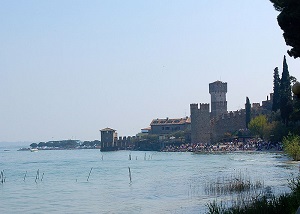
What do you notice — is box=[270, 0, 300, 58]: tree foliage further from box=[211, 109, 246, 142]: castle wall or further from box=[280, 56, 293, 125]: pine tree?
box=[211, 109, 246, 142]: castle wall

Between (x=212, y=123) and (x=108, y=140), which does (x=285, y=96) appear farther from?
(x=108, y=140)

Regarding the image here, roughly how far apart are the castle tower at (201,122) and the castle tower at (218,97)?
49.1 feet

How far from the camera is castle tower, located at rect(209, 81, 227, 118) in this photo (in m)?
96.2

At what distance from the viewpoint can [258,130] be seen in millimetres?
66000

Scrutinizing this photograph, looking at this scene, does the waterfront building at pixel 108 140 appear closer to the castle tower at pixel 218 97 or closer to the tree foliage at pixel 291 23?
the castle tower at pixel 218 97

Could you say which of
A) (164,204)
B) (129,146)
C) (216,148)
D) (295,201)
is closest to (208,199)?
(164,204)

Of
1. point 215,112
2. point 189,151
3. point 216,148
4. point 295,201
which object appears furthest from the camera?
point 215,112

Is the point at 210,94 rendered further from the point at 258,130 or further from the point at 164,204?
the point at 164,204

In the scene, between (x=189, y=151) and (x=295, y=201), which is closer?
(x=295, y=201)

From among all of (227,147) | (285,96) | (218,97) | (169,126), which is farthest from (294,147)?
(169,126)

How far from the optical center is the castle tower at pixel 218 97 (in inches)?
3789

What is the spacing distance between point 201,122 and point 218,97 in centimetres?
1692

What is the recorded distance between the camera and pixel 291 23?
12.3 meters

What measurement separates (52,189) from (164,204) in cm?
1120
